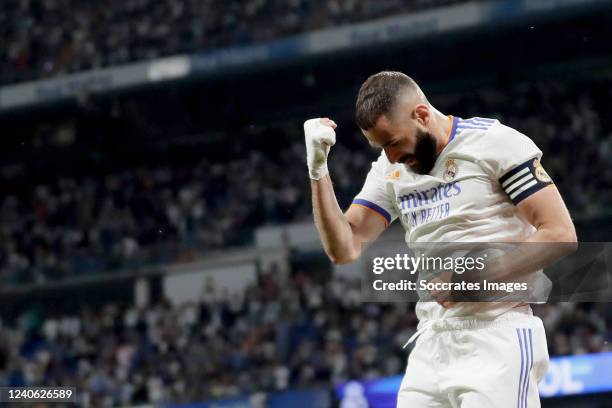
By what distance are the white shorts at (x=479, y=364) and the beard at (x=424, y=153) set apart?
541 mm

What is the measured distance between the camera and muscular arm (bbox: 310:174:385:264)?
347 cm

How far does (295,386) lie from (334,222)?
39.1ft

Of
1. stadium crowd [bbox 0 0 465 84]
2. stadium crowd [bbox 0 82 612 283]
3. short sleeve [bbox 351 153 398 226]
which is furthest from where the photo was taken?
stadium crowd [bbox 0 0 465 84]

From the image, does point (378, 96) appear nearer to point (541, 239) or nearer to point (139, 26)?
point (541, 239)

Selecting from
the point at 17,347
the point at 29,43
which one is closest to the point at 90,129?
the point at 29,43

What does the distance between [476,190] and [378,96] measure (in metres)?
0.46

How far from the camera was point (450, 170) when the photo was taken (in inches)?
135

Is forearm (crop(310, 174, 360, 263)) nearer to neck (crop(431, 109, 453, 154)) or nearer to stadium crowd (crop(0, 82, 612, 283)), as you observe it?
neck (crop(431, 109, 453, 154))

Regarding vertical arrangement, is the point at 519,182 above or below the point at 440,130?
below

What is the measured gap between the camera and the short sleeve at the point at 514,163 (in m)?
3.26

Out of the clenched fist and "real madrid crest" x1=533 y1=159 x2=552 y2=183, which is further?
the clenched fist

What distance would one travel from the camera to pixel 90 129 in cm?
2484

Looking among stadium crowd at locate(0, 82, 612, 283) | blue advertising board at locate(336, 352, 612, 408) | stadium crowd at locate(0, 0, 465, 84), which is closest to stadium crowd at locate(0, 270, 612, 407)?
blue advertising board at locate(336, 352, 612, 408)

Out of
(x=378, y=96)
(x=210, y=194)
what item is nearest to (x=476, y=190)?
(x=378, y=96)
